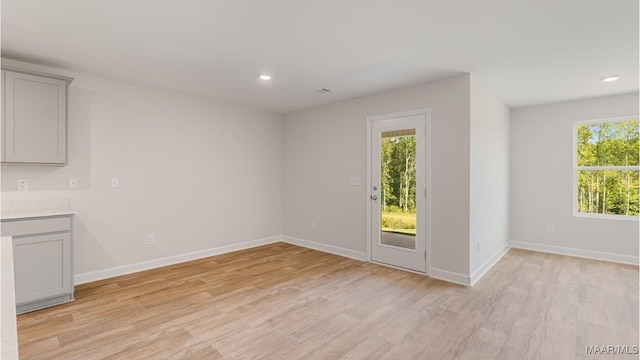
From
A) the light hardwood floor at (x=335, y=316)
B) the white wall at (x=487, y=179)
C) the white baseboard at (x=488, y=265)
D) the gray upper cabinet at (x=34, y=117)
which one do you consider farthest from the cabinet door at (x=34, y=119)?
the white baseboard at (x=488, y=265)

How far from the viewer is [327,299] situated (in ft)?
10.2

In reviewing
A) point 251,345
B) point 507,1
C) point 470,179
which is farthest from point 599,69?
point 251,345

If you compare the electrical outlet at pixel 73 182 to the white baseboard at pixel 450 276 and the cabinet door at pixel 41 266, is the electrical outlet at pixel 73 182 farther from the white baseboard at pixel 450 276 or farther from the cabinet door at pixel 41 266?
the white baseboard at pixel 450 276

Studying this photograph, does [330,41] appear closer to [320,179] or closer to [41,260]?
[320,179]

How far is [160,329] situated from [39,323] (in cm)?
109

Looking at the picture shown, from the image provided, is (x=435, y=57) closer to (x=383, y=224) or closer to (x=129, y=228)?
(x=383, y=224)

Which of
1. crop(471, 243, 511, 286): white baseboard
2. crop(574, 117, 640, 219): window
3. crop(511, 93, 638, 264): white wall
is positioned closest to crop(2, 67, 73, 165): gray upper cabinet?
crop(471, 243, 511, 286): white baseboard

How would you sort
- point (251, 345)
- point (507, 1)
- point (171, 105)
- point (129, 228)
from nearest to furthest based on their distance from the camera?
point (507, 1), point (251, 345), point (129, 228), point (171, 105)

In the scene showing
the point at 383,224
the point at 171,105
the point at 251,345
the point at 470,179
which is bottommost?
the point at 251,345

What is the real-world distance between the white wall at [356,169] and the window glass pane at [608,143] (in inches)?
109

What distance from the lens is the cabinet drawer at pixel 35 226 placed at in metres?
2.66

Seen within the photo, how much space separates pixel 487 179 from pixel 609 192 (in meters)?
2.19

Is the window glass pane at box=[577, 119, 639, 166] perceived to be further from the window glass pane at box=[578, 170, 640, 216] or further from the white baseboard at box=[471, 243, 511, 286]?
the white baseboard at box=[471, 243, 511, 286]

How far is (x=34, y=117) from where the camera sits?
2.97 meters
